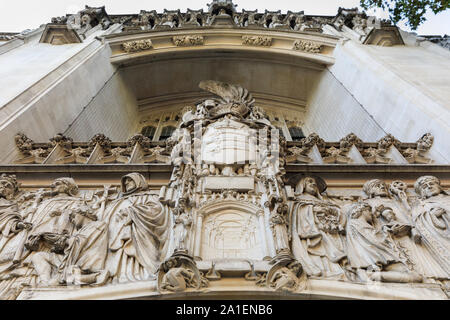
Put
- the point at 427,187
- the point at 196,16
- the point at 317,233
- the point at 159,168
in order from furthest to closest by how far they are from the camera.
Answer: the point at 196,16, the point at 159,168, the point at 427,187, the point at 317,233

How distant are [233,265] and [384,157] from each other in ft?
20.3

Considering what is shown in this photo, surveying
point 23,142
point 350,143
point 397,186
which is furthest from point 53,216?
point 350,143

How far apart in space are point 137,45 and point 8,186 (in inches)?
426

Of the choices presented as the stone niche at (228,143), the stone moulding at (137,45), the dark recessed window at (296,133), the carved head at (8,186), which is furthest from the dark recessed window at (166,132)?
the carved head at (8,186)

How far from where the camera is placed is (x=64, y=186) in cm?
691

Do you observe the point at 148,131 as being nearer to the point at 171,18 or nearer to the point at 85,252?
Answer: the point at 171,18

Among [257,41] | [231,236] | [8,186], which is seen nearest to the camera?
[231,236]

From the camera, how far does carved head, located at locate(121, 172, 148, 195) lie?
22.3ft

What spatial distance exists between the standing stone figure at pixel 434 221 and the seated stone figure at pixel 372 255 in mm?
524

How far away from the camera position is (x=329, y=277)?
4797 millimetres

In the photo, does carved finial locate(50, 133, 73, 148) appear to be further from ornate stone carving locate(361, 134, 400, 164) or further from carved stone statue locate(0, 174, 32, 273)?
ornate stone carving locate(361, 134, 400, 164)

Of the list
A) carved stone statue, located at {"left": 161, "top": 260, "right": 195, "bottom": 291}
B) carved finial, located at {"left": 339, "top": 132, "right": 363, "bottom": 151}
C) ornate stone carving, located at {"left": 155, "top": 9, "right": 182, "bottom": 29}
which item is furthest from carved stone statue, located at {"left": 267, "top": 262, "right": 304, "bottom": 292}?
ornate stone carving, located at {"left": 155, "top": 9, "right": 182, "bottom": 29}

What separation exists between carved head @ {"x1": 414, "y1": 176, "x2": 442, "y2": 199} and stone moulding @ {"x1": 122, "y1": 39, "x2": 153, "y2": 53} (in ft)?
42.1
